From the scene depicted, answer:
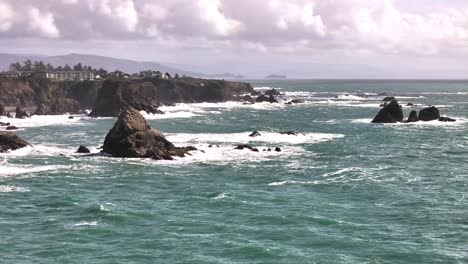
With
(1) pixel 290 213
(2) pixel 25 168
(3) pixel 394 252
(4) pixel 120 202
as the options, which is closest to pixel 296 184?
(1) pixel 290 213

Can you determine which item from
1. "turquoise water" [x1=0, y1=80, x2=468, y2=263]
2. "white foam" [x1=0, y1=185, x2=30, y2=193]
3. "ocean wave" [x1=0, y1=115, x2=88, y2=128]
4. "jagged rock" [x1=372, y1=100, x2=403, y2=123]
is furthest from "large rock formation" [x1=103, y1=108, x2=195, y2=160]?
"jagged rock" [x1=372, y1=100, x2=403, y2=123]

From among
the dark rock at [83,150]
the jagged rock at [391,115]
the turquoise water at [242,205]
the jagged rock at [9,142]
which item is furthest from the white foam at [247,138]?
the jagged rock at [391,115]

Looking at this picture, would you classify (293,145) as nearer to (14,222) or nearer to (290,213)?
(290,213)

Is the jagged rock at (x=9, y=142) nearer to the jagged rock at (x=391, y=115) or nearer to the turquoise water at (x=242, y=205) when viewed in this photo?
the turquoise water at (x=242, y=205)

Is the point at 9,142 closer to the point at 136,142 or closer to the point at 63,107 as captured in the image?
the point at 136,142

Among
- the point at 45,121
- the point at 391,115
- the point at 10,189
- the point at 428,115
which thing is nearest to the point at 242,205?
the point at 10,189

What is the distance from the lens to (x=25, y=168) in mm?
60906

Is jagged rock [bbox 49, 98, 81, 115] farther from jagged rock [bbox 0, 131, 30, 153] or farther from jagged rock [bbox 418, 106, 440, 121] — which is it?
jagged rock [bbox 418, 106, 440, 121]

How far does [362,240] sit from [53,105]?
119 meters

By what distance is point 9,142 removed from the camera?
73.8 metres

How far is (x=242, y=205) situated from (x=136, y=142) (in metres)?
27.2

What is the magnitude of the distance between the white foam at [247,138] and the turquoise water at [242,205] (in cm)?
307

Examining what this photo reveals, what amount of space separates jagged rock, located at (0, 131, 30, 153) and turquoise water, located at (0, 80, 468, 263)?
1.60m

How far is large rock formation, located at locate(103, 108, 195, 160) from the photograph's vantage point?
67.9 metres
